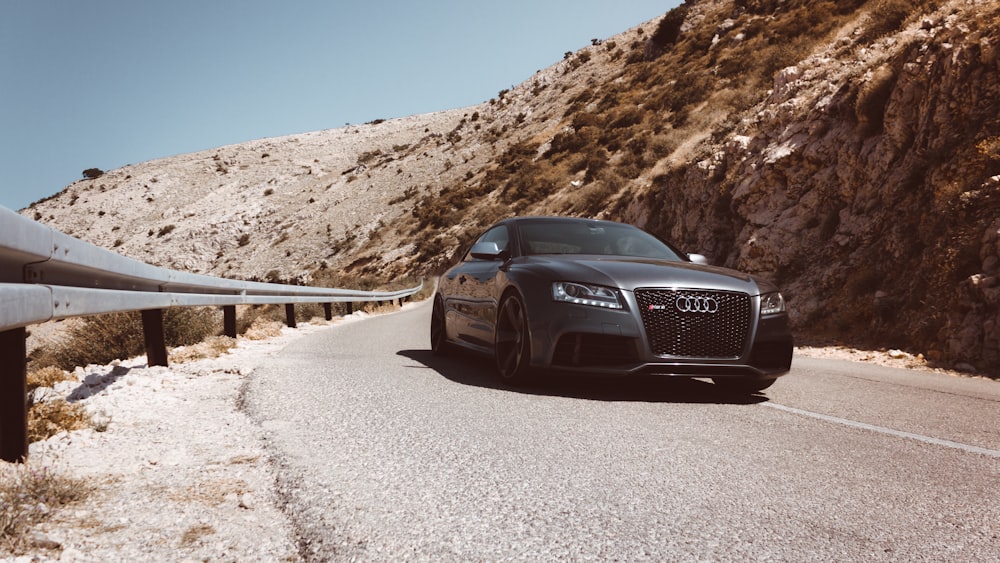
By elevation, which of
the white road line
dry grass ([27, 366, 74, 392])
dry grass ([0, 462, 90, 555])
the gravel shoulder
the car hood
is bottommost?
the white road line

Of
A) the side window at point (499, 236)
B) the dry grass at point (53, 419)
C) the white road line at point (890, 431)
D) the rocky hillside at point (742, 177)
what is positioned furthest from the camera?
the rocky hillside at point (742, 177)

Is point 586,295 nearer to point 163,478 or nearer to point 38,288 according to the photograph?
point 163,478

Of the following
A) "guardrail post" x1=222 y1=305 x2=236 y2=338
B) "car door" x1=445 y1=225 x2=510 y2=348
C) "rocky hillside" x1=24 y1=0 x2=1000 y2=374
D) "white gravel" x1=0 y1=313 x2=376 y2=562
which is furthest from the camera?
"rocky hillside" x1=24 y1=0 x2=1000 y2=374

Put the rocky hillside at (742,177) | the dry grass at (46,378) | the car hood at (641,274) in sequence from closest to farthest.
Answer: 1. the dry grass at (46,378)
2. the car hood at (641,274)
3. the rocky hillside at (742,177)

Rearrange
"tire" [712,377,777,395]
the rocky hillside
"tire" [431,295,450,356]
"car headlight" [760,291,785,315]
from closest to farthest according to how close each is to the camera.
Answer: "car headlight" [760,291,785,315], "tire" [712,377,777,395], "tire" [431,295,450,356], the rocky hillside

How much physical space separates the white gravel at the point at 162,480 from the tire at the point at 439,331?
3485 millimetres

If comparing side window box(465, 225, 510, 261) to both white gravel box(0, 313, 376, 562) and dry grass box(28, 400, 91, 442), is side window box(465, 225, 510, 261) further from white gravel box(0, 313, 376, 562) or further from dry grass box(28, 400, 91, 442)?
dry grass box(28, 400, 91, 442)

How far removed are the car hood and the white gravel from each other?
2590mm

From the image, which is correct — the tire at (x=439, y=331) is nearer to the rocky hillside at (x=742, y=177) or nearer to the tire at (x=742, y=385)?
the tire at (x=742, y=385)

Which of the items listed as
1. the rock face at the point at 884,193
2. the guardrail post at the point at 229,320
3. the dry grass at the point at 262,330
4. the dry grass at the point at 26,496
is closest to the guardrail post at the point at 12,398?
the dry grass at the point at 26,496

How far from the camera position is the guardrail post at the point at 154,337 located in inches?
246

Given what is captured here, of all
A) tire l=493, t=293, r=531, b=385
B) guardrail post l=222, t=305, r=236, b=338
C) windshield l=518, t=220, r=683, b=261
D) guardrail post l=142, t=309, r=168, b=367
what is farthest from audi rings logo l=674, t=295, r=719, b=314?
guardrail post l=222, t=305, r=236, b=338

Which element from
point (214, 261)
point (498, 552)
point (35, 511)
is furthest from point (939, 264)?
point (214, 261)

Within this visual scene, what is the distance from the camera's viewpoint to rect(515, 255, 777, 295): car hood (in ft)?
18.7
